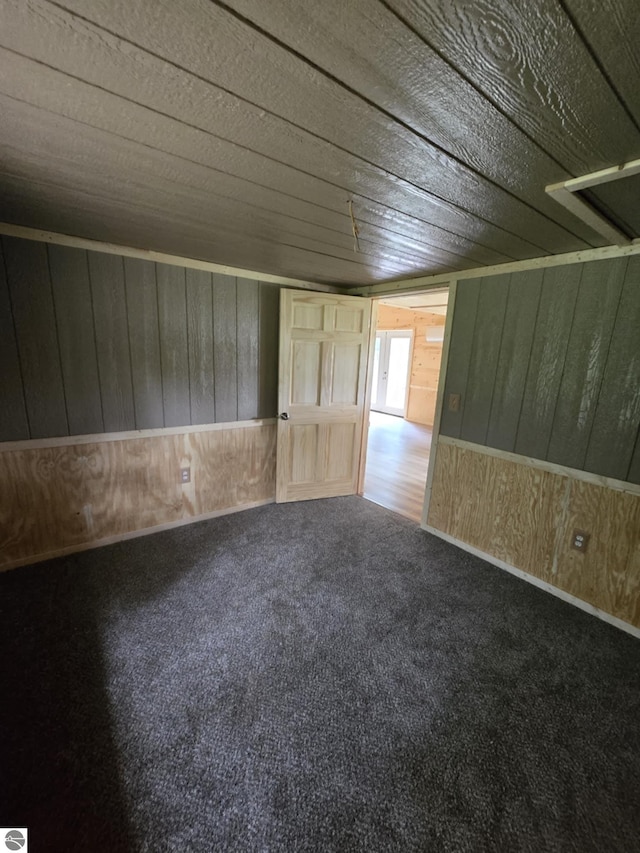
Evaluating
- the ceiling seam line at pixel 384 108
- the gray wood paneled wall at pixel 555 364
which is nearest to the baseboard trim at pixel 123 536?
the gray wood paneled wall at pixel 555 364

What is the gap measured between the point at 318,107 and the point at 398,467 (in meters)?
4.18

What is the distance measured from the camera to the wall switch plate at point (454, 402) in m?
2.84

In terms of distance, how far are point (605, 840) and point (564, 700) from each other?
1.69ft

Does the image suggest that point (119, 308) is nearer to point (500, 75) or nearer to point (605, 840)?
point (500, 75)

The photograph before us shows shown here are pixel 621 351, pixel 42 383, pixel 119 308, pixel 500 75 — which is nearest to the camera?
pixel 500 75

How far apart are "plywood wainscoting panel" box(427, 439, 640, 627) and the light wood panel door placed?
101 cm

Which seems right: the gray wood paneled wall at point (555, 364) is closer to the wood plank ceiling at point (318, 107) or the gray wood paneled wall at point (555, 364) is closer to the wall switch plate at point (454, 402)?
the wall switch plate at point (454, 402)

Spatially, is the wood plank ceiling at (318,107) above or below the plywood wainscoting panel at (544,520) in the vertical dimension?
above

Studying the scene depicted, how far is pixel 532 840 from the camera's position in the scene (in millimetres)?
1125

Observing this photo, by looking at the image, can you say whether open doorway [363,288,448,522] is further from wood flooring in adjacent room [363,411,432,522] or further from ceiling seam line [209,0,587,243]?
ceiling seam line [209,0,587,243]

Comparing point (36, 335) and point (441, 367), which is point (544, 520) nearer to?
point (441, 367)

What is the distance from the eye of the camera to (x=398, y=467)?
4.73 metres

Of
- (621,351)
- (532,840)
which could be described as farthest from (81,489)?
(621,351)

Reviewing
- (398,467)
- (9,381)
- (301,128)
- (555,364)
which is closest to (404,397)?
(398,467)
